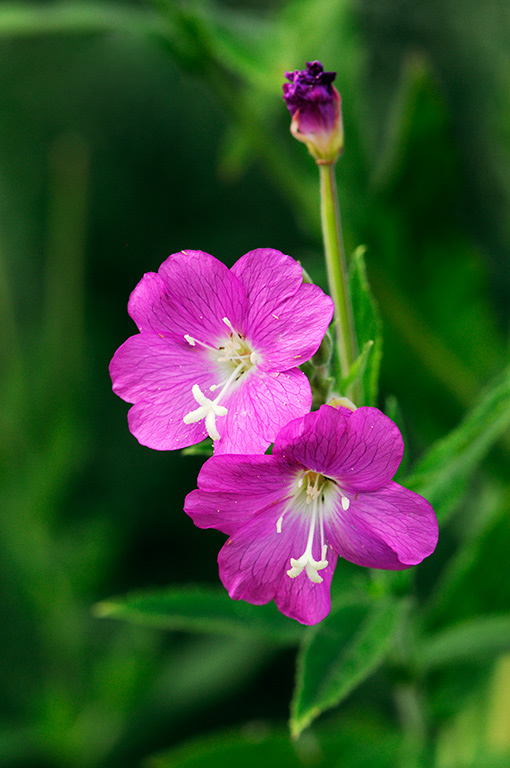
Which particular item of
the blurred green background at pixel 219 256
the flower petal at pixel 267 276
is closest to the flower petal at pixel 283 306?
the flower petal at pixel 267 276

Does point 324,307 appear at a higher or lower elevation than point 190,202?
lower

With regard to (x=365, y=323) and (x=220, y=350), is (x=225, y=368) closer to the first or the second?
(x=220, y=350)

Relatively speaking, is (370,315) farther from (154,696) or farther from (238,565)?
(154,696)

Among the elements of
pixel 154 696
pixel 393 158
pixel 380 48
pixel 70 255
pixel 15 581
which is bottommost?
pixel 154 696

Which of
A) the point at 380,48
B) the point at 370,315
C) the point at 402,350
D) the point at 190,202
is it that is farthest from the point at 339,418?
the point at 380,48

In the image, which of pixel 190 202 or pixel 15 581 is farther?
pixel 190 202

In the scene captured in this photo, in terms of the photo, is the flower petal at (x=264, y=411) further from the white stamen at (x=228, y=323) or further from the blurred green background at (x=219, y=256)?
the blurred green background at (x=219, y=256)

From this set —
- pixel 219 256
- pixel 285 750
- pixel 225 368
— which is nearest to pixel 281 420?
pixel 225 368
